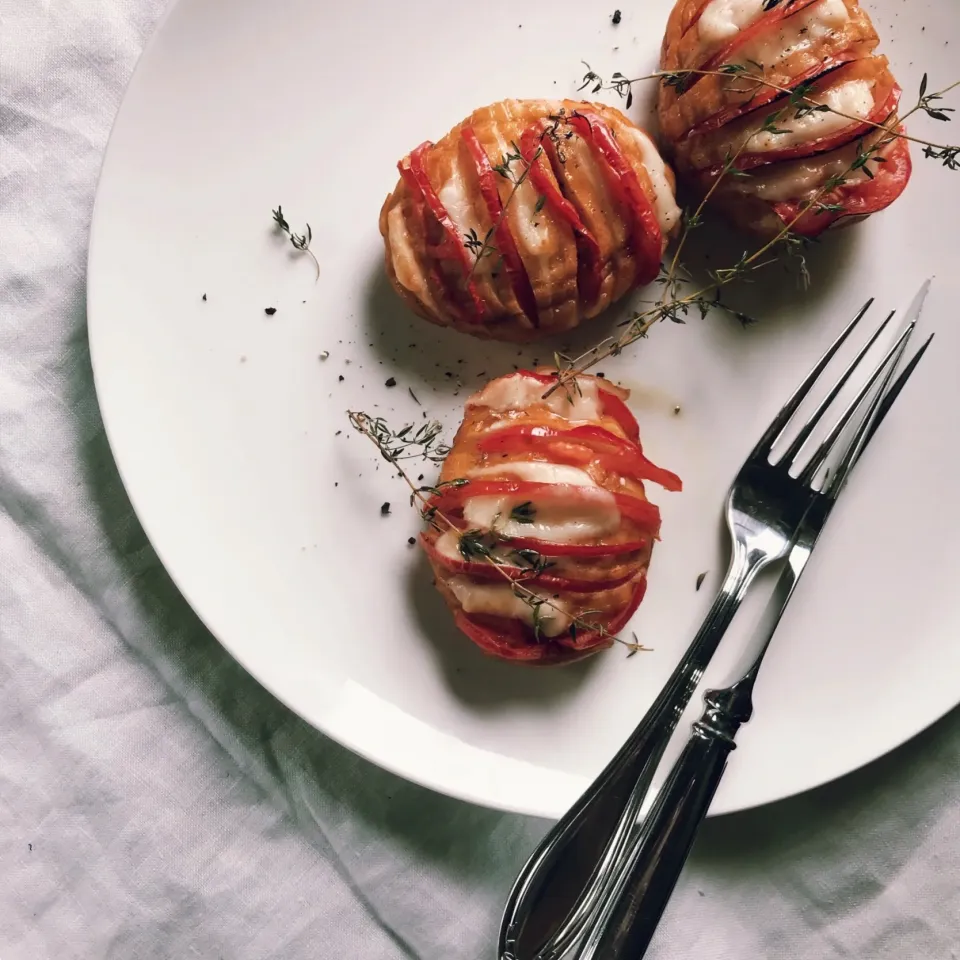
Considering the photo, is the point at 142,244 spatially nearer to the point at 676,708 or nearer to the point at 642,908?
the point at 676,708

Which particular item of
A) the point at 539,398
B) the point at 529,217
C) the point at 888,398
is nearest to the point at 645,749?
the point at 539,398

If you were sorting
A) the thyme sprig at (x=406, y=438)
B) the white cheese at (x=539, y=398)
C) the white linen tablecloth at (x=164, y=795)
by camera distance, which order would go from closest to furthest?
the white cheese at (x=539, y=398) < the thyme sprig at (x=406, y=438) < the white linen tablecloth at (x=164, y=795)

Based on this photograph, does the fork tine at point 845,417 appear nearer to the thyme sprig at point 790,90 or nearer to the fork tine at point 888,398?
the fork tine at point 888,398

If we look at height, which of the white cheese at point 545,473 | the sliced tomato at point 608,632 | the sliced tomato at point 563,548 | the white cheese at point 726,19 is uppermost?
the white cheese at point 726,19

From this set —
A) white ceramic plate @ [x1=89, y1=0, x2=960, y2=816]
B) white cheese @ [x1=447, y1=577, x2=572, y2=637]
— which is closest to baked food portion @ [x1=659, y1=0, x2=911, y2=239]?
white ceramic plate @ [x1=89, y1=0, x2=960, y2=816]

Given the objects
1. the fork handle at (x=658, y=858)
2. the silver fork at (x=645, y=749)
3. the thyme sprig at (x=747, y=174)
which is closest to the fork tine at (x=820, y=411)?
the silver fork at (x=645, y=749)

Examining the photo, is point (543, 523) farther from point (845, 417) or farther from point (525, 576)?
point (845, 417)

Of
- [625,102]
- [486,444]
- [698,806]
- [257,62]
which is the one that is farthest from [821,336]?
[257,62]
